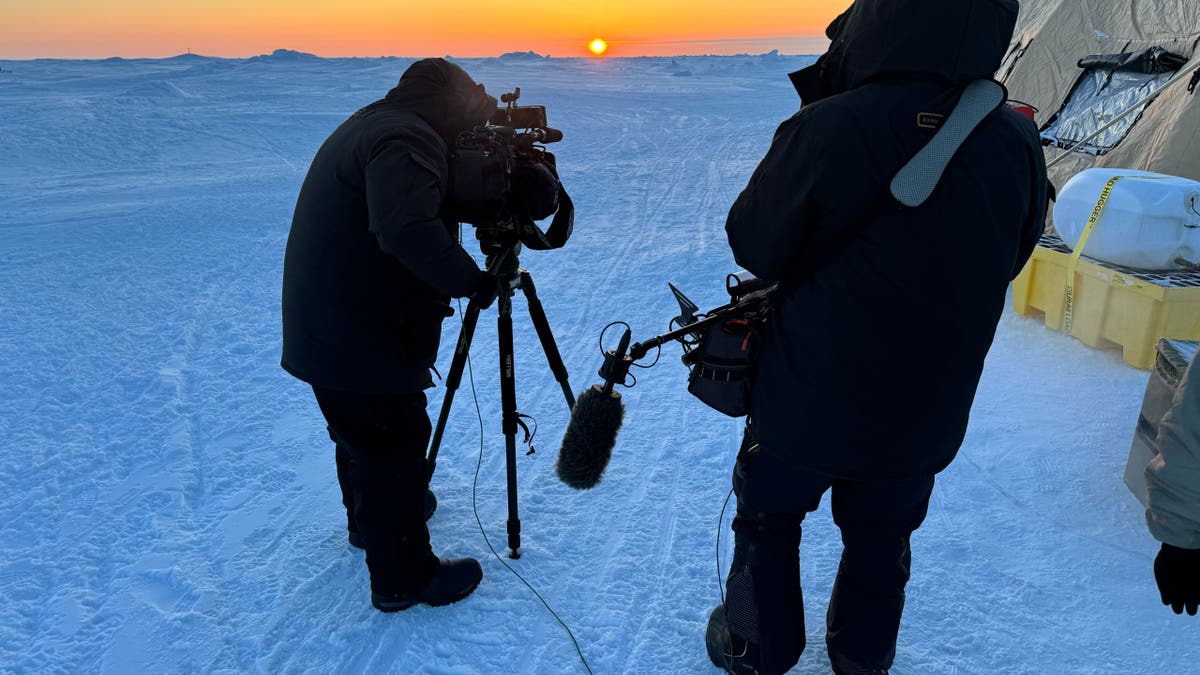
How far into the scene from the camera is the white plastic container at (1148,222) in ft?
13.7

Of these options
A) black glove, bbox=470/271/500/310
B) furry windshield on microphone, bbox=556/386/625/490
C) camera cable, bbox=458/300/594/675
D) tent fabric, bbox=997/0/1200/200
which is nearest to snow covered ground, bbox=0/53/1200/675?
camera cable, bbox=458/300/594/675

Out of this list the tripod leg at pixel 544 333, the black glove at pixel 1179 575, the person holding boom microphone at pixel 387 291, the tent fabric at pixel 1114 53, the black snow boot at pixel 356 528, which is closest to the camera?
the black glove at pixel 1179 575

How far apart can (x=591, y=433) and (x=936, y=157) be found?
1.23 meters

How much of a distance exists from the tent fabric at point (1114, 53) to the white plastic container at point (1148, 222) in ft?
4.00

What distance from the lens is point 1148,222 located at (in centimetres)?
421

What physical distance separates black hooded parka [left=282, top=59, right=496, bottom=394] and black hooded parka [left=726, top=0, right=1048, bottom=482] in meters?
0.90

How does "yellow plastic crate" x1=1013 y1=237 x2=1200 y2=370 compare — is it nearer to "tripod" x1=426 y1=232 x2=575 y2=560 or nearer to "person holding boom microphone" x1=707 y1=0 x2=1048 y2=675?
"person holding boom microphone" x1=707 y1=0 x2=1048 y2=675

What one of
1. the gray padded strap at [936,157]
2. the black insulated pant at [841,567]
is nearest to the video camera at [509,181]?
the black insulated pant at [841,567]

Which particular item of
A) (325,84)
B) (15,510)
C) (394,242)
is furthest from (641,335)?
(325,84)

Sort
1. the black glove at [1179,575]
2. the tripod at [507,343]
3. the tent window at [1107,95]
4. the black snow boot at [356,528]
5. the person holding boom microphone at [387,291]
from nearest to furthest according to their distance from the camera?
1. the black glove at [1179,575]
2. the person holding boom microphone at [387,291]
3. the tripod at [507,343]
4. the black snow boot at [356,528]
5. the tent window at [1107,95]

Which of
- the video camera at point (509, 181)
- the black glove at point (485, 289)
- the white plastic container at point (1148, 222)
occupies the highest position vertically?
the video camera at point (509, 181)

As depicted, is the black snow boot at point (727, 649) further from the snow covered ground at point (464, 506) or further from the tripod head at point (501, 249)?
the tripod head at point (501, 249)

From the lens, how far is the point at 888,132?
163 centimetres

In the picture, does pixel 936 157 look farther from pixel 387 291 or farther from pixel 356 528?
pixel 356 528
